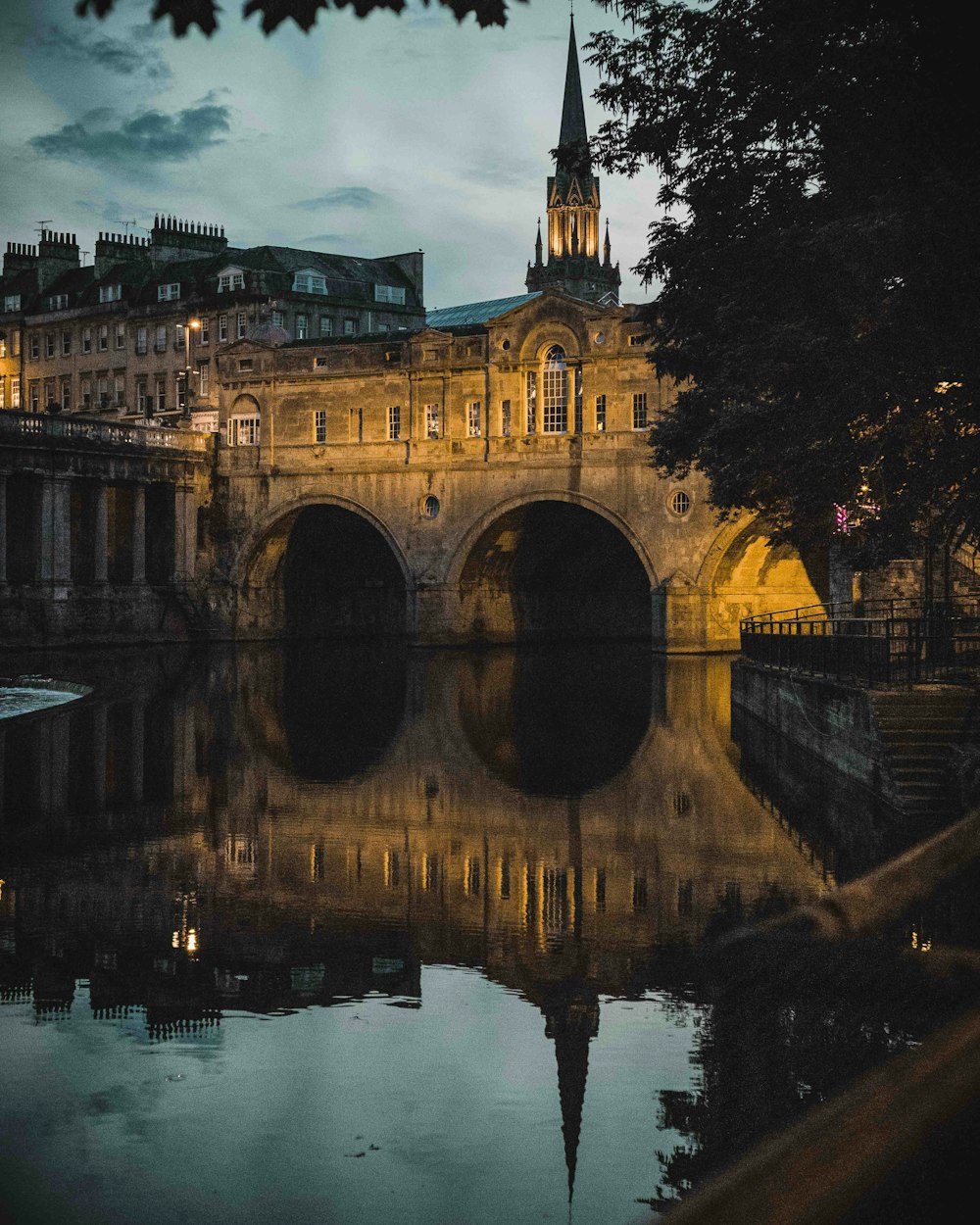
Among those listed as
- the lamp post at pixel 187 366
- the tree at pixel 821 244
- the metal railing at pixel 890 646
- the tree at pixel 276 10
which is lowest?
the metal railing at pixel 890 646

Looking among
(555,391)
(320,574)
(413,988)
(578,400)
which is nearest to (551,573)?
(555,391)

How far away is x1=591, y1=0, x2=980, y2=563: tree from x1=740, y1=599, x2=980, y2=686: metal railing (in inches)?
55.7

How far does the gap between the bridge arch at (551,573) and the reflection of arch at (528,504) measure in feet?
0.11

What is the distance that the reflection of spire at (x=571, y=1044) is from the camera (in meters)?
7.00

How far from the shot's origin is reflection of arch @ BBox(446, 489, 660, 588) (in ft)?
168

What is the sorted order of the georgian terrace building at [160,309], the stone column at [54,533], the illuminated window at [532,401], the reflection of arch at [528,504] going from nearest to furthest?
the stone column at [54,533] → the reflection of arch at [528,504] → the illuminated window at [532,401] → the georgian terrace building at [160,309]

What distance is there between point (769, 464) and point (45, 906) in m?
14.8

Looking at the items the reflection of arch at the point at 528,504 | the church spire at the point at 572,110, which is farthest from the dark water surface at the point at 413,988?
the church spire at the point at 572,110

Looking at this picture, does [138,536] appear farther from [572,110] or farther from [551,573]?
[572,110]

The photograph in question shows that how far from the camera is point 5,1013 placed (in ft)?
28.7

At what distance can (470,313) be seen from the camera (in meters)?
80.3

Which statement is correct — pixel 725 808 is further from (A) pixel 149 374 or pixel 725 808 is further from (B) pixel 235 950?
(A) pixel 149 374

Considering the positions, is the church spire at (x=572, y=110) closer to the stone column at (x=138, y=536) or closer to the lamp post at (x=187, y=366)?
the lamp post at (x=187, y=366)

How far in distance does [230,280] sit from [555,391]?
2891cm
